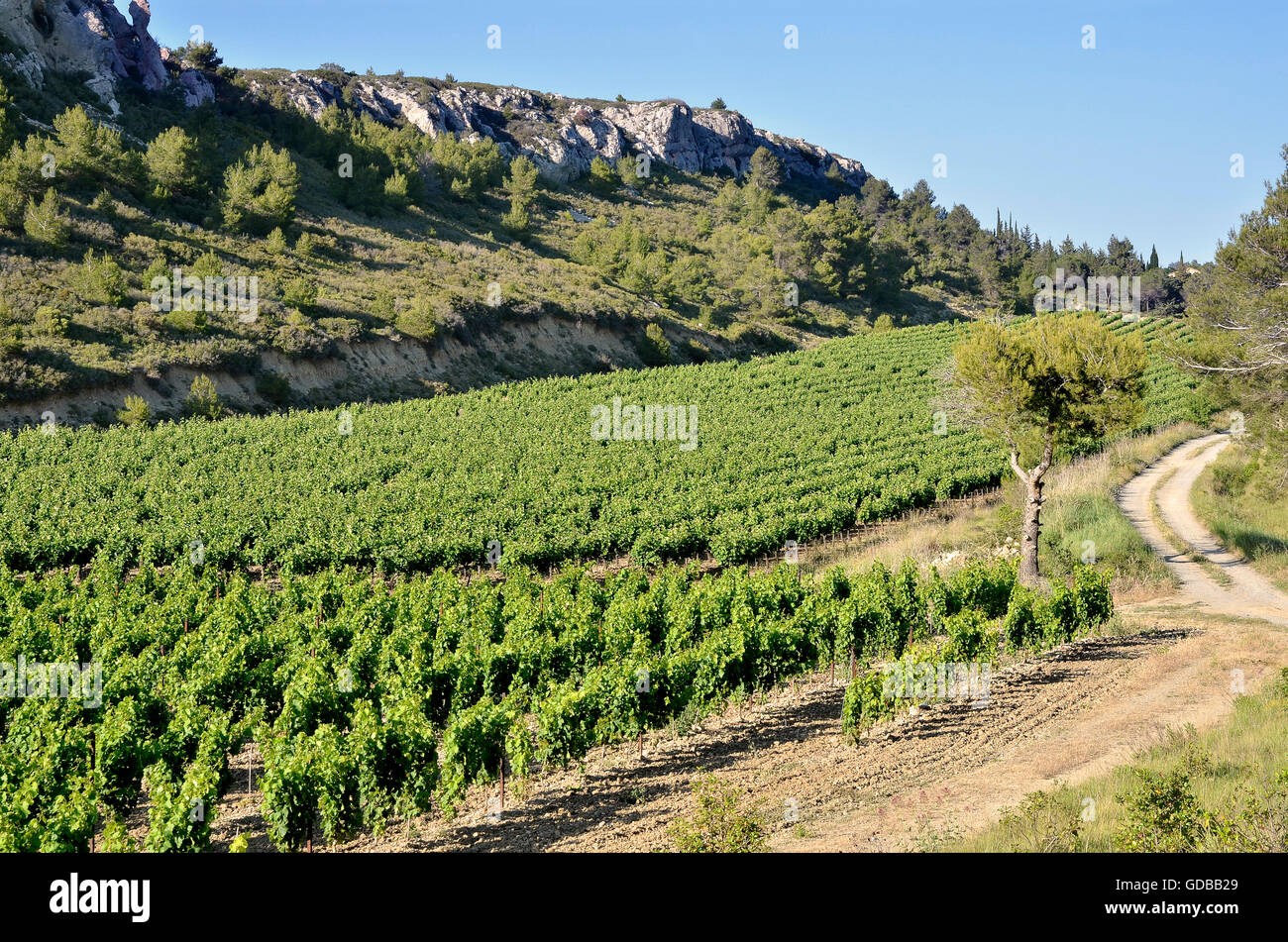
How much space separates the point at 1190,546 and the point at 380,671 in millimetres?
25747

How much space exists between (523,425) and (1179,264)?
17203 cm

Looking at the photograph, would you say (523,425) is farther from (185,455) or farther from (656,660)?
(656,660)

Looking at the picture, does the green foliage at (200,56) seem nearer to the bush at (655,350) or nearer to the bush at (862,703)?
the bush at (655,350)

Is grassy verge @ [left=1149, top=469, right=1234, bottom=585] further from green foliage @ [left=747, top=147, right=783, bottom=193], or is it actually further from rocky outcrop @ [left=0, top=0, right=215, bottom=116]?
green foliage @ [left=747, top=147, right=783, bottom=193]

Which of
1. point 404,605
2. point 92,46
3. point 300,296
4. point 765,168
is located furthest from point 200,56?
point 404,605

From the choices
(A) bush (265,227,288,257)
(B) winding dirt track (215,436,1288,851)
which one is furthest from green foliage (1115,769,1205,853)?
(A) bush (265,227,288,257)

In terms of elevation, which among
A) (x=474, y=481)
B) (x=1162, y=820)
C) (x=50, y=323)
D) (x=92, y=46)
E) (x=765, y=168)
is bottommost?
(x=1162, y=820)

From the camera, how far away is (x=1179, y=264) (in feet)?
562

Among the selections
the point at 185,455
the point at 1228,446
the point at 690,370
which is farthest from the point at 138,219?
the point at 1228,446

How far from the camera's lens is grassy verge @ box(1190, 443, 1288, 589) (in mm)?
26922

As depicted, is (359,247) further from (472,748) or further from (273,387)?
(472,748)

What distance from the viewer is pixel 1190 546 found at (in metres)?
28.6

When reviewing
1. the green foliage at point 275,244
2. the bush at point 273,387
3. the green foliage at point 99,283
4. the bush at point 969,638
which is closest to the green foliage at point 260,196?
the green foliage at point 275,244

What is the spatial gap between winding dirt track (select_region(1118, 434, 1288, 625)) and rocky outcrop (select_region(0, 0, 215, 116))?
79.8 metres
